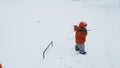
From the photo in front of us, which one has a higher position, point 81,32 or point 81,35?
point 81,32

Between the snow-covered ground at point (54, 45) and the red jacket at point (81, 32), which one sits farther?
the red jacket at point (81, 32)

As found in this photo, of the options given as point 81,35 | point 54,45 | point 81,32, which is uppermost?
point 81,32

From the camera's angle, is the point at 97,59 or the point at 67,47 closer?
the point at 97,59

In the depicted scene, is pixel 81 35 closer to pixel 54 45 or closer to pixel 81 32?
pixel 81 32

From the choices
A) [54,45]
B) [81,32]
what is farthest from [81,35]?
[54,45]

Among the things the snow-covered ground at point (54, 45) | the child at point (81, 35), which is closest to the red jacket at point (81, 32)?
the child at point (81, 35)

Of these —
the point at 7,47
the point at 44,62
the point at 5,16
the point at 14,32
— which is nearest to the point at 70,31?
the point at 14,32

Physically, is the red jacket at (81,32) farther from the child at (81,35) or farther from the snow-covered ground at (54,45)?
the snow-covered ground at (54,45)

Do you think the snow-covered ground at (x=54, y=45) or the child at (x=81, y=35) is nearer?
the snow-covered ground at (x=54, y=45)

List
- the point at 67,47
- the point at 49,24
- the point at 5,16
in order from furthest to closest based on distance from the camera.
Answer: the point at 5,16 < the point at 49,24 < the point at 67,47

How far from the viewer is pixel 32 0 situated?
101ft

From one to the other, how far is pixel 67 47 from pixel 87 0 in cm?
2414

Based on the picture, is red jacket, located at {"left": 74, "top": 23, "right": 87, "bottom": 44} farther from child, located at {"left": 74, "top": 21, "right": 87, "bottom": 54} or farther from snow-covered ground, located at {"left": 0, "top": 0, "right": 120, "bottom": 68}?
snow-covered ground, located at {"left": 0, "top": 0, "right": 120, "bottom": 68}

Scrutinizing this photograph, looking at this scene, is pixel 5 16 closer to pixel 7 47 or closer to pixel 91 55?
pixel 7 47
